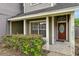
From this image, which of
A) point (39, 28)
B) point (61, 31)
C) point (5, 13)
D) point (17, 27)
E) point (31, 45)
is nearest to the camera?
point (31, 45)

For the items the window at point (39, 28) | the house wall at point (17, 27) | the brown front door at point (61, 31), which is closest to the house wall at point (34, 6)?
the window at point (39, 28)

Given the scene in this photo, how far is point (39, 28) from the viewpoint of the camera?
12688mm

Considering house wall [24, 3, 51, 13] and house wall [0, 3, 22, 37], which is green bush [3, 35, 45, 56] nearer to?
house wall [24, 3, 51, 13]

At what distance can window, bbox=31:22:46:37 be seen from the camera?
1216 cm

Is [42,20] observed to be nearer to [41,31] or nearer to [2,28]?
[41,31]

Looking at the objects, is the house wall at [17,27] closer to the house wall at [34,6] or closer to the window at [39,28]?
the house wall at [34,6]

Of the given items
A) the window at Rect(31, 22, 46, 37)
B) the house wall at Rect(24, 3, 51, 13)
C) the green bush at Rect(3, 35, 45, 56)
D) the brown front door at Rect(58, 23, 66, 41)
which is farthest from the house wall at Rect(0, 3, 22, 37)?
the green bush at Rect(3, 35, 45, 56)

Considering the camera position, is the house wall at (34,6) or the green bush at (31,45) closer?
the green bush at (31,45)

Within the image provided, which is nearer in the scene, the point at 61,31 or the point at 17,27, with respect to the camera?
the point at 61,31

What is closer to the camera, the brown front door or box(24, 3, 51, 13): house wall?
the brown front door

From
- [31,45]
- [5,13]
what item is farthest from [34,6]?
[31,45]

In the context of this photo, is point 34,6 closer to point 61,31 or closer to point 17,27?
point 17,27

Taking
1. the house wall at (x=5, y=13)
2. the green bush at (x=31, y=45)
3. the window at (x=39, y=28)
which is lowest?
the green bush at (x=31, y=45)

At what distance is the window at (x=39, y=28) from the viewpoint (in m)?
12.2
